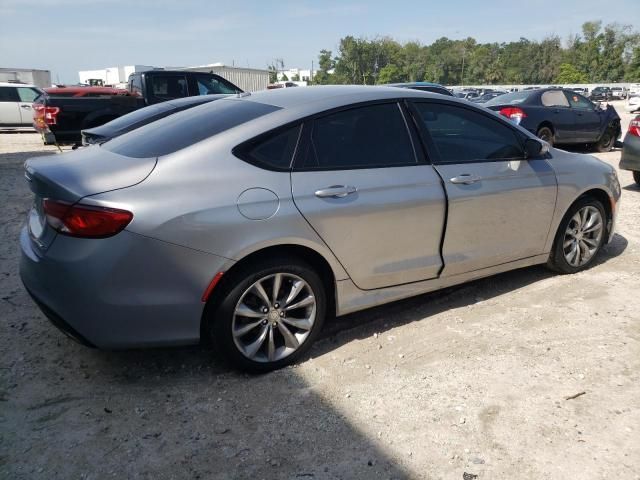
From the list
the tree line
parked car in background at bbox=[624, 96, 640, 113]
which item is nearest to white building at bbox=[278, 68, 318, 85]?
the tree line

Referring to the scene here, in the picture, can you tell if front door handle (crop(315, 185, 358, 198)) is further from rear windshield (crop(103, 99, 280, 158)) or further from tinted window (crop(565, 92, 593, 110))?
tinted window (crop(565, 92, 593, 110))

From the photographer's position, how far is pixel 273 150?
301cm

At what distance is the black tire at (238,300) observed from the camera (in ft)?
9.32

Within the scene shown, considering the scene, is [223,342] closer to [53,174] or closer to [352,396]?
[352,396]

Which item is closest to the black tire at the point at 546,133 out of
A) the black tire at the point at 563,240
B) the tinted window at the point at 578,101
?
the tinted window at the point at 578,101

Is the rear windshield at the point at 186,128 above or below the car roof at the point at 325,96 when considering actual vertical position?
below

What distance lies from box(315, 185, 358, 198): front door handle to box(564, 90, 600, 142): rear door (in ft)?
34.5

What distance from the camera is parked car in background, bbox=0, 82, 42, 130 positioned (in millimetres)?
18375

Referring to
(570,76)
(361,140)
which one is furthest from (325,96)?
(570,76)

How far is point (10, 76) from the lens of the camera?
38.4 metres

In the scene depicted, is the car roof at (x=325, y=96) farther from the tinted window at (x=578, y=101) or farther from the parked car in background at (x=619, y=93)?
the parked car in background at (x=619, y=93)

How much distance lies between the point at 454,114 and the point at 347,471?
8.54 feet

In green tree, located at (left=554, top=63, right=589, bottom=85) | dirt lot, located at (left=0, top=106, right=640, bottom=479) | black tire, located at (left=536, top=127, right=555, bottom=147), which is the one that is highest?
green tree, located at (left=554, top=63, right=589, bottom=85)

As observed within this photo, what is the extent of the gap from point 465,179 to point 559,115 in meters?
9.16
